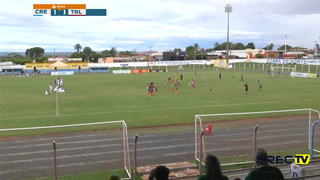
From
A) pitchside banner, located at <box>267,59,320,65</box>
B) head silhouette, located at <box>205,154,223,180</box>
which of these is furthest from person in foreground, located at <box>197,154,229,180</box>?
pitchside banner, located at <box>267,59,320,65</box>

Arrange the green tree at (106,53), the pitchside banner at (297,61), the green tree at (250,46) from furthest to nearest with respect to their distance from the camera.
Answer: the green tree at (250,46) < the green tree at (106,53) < the pitchside banner at (297,61)

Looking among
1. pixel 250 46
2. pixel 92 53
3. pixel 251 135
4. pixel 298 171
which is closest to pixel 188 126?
pixel 251 135

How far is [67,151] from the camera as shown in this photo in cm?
1252

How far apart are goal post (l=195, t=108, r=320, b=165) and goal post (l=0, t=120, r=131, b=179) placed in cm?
346

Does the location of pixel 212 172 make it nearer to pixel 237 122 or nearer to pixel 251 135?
pixel 251 135

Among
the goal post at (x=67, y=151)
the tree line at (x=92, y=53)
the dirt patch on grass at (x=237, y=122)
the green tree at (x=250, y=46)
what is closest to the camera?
the goal post at (x=67, y=151)

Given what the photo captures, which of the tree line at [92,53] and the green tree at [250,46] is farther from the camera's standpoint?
the green tree at [250,46]

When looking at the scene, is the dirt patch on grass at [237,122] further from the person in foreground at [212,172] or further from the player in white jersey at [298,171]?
the person in foreground at [212,172]

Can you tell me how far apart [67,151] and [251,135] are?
886cm

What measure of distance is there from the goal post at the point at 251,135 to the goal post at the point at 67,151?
136 inches

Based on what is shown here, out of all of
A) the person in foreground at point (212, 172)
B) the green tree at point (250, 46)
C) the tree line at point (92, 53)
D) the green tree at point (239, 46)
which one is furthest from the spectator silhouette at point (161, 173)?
the green tree at point (250, 46)

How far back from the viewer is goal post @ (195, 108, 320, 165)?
11648mm

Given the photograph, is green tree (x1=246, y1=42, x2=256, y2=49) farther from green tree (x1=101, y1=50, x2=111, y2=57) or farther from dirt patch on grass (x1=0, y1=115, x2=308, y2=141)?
dirt patch on grass (x1=0, y1=115, x2=308, y2=141)

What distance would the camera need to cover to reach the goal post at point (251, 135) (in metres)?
11.6
